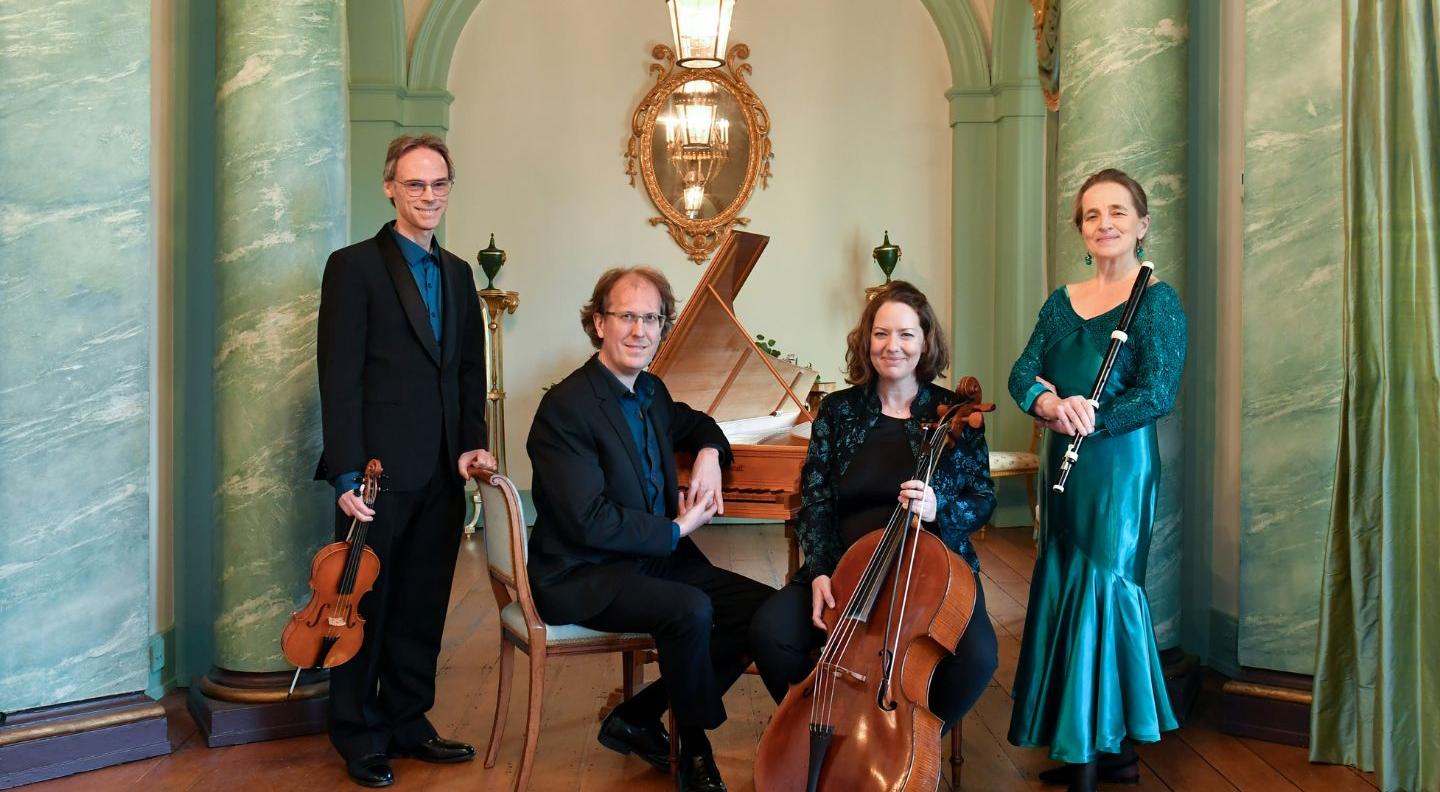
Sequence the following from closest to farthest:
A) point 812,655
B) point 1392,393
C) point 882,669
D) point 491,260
Answer: point 882,669 < point 1392,393 < point 812,655 < point 491,260

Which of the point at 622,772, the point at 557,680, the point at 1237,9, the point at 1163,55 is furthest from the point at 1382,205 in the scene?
the point at 557,680

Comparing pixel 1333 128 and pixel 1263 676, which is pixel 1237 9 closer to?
pixel 1333 128

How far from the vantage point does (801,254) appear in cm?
760

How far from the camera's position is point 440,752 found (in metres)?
3.34

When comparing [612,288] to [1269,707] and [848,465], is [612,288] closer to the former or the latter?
[848,465]

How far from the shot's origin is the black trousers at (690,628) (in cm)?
292

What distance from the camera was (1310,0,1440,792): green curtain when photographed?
2.58 metres

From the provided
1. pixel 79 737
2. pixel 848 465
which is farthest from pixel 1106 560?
pixel 79 737

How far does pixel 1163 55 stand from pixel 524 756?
8.68 ft

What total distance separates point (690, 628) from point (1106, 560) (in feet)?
3.31

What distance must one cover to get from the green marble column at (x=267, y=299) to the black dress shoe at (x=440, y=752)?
536 mm

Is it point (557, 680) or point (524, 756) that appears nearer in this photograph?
point (524, 756)

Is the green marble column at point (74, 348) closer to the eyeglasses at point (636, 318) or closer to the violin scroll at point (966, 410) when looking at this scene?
the eyeglasses at point (636, 318)

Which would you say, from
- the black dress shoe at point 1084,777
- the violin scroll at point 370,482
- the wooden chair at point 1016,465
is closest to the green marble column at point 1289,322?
the black dress shoe at point 1084,777
